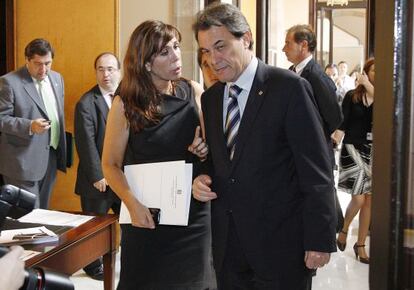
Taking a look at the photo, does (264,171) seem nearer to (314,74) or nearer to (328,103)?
Result: (328,103)

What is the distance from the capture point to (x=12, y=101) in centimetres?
392

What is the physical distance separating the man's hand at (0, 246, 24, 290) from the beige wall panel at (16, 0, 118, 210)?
3667mm

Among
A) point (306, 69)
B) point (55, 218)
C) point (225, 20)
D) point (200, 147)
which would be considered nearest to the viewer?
point (225, 20)

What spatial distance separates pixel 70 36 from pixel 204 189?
3.30 metres

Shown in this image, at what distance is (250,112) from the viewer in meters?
1.71

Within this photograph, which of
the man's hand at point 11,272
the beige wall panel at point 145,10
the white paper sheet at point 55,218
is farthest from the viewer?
→ the beige wall panel at point 145,10

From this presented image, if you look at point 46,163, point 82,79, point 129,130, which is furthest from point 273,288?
point 82,79

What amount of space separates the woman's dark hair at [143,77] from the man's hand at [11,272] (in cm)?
108

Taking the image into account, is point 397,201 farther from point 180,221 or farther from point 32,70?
point 32,70

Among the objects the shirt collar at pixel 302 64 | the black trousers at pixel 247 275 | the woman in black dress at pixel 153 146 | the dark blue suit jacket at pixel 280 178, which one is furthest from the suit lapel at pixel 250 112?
the shirt collar at pixel 302 64

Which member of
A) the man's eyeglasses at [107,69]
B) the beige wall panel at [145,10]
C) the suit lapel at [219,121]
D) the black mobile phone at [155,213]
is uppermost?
the beige wall panel at [145,10]

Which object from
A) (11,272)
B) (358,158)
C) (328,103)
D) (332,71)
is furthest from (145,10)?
(332,71)

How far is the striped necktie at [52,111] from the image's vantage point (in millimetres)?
4101

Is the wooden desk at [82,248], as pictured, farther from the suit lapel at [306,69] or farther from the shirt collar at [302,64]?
the shirt collar at [302,64]
